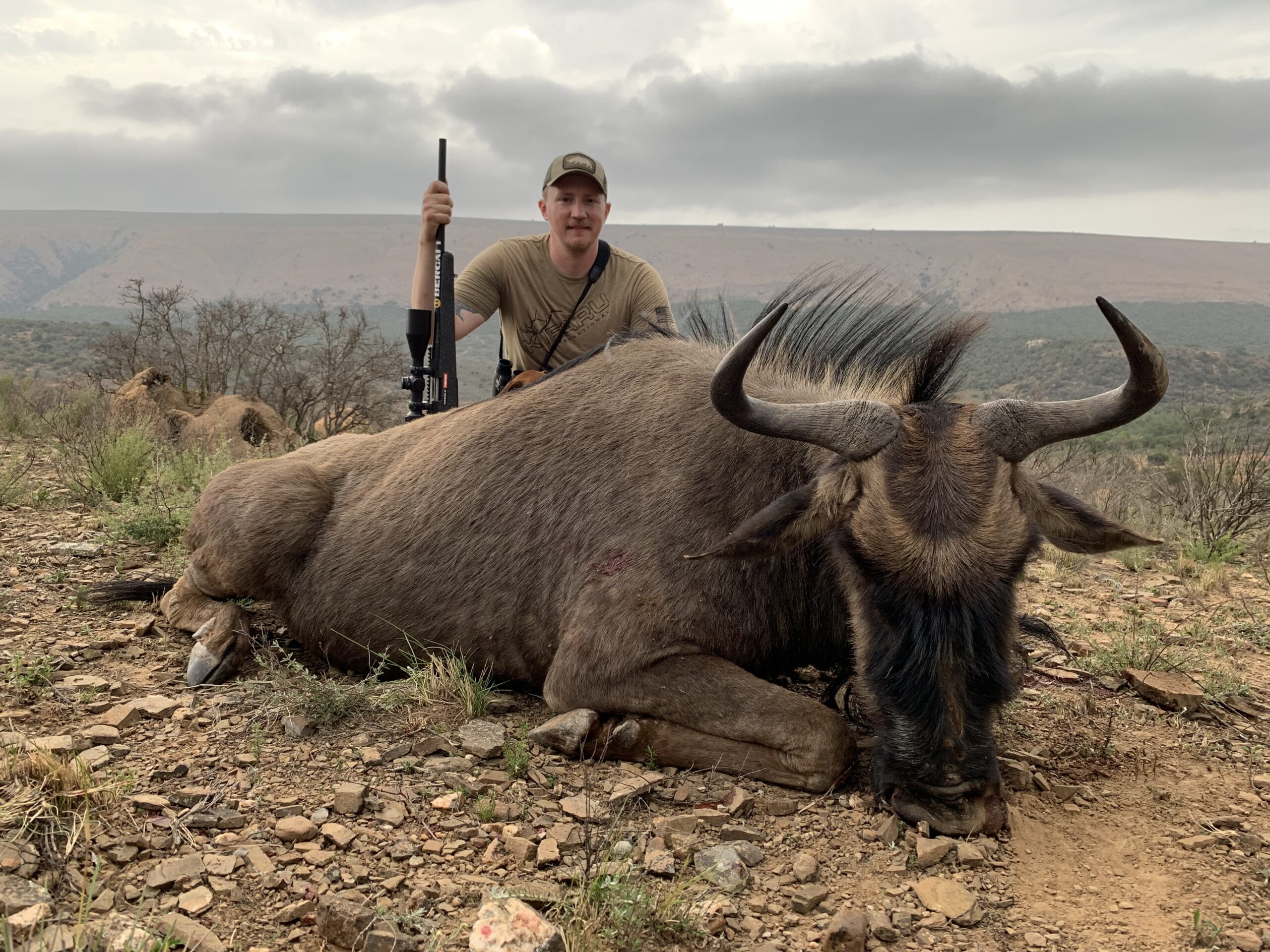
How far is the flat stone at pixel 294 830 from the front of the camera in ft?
9.78

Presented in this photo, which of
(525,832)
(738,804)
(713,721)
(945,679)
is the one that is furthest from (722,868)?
(945,679)

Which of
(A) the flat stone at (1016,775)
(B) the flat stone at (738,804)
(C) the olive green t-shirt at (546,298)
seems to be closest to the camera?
(B) the flat stone at (738,804)

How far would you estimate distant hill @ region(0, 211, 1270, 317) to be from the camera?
10631 centimetres

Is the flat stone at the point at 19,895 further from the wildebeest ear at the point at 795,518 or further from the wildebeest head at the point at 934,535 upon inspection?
the wildebeest head at the point at 934,535

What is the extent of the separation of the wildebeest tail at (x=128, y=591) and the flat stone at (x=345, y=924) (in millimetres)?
3382

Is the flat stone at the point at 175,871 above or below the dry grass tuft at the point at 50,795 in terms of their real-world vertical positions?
below

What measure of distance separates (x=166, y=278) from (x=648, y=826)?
145087 mm

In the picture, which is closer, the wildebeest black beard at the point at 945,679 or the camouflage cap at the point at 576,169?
the wildebeest black beard at the point at 945,679

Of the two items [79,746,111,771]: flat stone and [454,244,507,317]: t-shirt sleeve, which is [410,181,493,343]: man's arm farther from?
[79,746,111,771]: flat stone

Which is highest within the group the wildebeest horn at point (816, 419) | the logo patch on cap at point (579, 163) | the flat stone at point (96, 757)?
the logo patch on cap at point (579, 163)

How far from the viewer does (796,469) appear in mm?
3994

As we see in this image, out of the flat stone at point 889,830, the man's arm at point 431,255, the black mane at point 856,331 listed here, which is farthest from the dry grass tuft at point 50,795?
the man's arm at point 431,255

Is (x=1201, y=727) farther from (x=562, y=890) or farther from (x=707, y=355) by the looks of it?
(x=562, y=890)

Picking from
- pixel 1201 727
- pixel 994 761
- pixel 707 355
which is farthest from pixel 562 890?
pixel 1201 727
